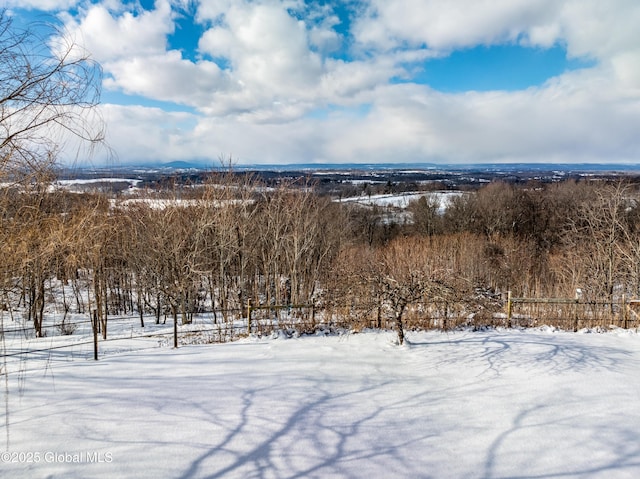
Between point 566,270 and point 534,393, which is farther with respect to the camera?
point 566,270

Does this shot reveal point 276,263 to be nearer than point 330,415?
No

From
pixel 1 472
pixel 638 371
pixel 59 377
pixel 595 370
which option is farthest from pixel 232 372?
pixel 638 371

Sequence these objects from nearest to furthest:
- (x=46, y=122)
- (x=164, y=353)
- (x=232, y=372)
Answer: (x=46, y=122), (x=232, y=372), (x=164, y=353)

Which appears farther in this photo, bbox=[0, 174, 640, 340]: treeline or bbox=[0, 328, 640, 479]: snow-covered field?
bbox=[0, 174, 640, 340]: treeline

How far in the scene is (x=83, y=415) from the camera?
4934mm

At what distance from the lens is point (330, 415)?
17.4ft

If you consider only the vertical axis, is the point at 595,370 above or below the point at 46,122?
below

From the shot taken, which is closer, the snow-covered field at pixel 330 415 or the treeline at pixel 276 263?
the snow-covered field at pixel 330 415

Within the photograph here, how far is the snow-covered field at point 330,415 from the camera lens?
4164mm

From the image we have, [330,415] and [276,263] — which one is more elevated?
[330,415]

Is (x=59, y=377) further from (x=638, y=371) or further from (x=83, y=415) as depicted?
(x=638, y=371)

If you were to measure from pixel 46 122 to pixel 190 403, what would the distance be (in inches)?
163

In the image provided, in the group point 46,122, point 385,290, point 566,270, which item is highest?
point 46,122

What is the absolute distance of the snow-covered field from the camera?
4.16 metres
